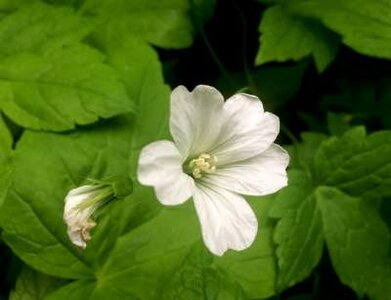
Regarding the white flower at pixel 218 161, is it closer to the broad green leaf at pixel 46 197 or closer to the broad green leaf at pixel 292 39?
the broad green leaf at pixel 46 197

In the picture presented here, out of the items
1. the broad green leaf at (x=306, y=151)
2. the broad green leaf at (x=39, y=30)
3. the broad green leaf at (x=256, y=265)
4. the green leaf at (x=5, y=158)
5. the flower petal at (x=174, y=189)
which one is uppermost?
the flower petal at (x=174, y=189)

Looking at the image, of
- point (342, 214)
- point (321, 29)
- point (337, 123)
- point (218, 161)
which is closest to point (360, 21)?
point (321, 29)

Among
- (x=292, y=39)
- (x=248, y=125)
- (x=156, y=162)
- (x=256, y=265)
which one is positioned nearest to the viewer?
(x=156, y=162)

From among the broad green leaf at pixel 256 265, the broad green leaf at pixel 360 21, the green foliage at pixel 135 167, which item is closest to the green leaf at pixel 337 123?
the green foliage at pixel 135 167

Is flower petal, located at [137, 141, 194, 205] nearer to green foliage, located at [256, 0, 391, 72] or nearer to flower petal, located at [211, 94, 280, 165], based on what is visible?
flower petal, located at [211, 94, 280, 165]

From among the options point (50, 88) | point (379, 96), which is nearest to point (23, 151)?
point (50, 88)

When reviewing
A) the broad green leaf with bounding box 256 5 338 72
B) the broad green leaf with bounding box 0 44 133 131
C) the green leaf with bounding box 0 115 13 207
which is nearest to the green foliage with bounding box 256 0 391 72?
the broad green leaf with bounding box 256 5 338 72

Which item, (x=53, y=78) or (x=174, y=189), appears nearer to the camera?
(x=174, y=189)

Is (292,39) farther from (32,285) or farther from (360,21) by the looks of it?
(32,285)
